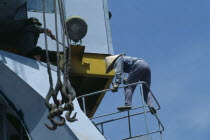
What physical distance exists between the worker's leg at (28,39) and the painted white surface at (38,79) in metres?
0.74

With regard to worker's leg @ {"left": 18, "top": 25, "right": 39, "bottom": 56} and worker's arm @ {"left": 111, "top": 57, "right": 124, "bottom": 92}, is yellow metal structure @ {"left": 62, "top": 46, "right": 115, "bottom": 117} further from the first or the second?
worker's leg @ {"left": 18, "top": 25, "right": 39, "bottom": 56}

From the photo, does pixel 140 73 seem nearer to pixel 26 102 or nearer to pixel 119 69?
pixel 119 69

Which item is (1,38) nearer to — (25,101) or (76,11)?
(25,101)

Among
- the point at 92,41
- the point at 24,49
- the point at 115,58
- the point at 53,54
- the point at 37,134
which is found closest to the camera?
the point at 37,134

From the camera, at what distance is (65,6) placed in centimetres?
1362

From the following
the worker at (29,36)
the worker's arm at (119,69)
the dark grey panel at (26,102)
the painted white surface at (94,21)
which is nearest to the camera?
the dark grey panel at (26,102)

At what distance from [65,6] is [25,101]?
529 cm

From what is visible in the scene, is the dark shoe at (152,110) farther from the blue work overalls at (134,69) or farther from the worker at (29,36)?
the worker at (29,36)

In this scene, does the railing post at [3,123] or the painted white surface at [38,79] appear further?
the railing post at [3,123]

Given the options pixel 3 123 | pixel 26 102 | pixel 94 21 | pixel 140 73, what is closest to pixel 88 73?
pixel 140 73

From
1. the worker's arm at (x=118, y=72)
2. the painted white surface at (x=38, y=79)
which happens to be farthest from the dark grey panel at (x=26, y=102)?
the worker's arm at (x=118, y=72)

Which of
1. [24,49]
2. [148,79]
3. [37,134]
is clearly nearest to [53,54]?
[24,49]

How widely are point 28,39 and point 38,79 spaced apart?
4.16ft

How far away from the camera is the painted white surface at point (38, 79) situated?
853 centimetres
